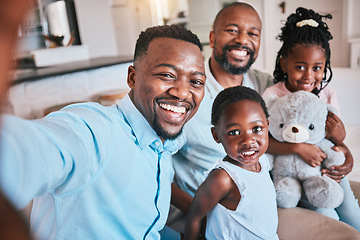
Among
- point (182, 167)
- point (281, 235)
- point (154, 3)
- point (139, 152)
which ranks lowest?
point (281, 235)

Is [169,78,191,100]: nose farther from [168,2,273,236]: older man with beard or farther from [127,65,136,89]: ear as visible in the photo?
[168,2,273,236]: older man with beard

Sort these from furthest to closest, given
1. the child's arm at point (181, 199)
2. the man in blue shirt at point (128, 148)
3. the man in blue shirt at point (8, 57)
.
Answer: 1. the child's arm at point (181, 199)
2. the man in blue shirt at point (128, 148)
3. the man in blue shirt at point (8, 57)

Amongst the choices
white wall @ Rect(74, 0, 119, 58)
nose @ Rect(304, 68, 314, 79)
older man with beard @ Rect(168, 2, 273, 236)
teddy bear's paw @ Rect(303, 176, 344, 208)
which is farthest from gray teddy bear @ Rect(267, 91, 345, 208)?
white wall @ Rect(74, 0, 119, 58)

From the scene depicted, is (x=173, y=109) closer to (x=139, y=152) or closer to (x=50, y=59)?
(x=139, y=152)

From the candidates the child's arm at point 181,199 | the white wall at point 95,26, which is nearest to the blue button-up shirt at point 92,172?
the child's arm at point 181,199

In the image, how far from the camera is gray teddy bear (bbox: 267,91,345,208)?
3.45 ft

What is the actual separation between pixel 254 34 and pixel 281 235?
873 mm

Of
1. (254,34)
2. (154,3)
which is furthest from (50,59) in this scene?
(154,3)

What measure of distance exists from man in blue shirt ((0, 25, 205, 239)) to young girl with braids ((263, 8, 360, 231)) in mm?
539

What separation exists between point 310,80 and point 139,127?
804 millimetres

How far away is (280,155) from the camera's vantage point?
116 centimetres

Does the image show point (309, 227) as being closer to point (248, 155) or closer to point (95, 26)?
point (248, 155)

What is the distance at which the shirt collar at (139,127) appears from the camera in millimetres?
777

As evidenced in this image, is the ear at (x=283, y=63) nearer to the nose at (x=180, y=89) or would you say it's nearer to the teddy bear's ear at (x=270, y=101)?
the teddy bear's ear at (x=270, y=101)
